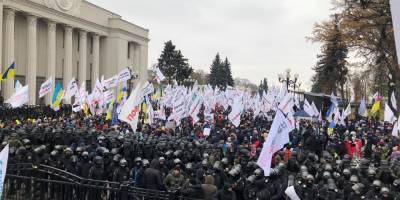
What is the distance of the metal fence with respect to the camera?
8.73 meters

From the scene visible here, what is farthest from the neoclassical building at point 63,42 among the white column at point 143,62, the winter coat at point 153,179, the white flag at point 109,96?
the winter coat at point 153,179

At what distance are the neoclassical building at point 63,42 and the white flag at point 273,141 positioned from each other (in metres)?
33.6

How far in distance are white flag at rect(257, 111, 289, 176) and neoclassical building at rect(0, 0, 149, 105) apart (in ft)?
110

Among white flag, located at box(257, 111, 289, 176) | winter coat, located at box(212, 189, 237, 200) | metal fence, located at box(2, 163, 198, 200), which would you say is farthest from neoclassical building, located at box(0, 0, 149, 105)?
white flag, located at box(257, 111, 289, 176)

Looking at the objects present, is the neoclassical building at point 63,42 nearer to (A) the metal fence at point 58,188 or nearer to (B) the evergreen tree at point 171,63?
(B) the evergreen tree at point 171,63

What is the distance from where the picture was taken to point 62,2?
47.0 meters

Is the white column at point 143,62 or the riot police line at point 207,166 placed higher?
the white column at point 143,62

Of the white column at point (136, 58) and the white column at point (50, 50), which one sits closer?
the white column at point (50, 50)

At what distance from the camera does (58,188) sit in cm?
1007

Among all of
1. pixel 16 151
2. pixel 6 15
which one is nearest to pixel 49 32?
pixel 6 15

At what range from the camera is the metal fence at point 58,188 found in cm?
873

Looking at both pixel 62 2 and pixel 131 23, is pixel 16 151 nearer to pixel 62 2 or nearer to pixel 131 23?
pixel 62 2

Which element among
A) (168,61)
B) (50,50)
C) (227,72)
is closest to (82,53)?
(50,50)

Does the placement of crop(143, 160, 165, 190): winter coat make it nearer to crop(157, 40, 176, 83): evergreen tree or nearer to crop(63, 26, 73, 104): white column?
crop(63, 26, 73, 104): white column
